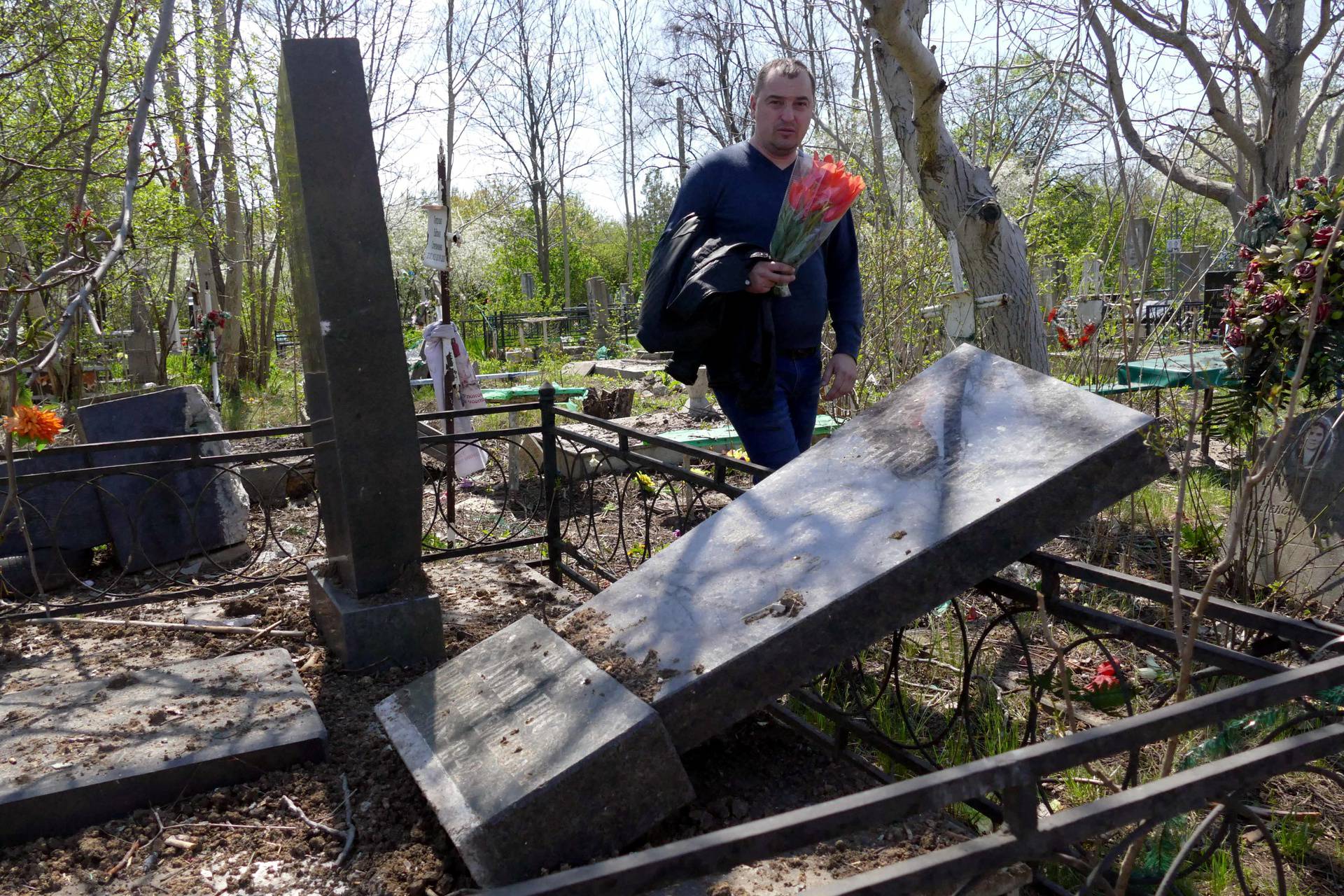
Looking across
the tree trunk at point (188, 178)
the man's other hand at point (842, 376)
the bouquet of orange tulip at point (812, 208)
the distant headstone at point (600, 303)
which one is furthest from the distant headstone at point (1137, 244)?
the distant headstone at point (600, 303)

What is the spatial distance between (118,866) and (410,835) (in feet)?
2.16

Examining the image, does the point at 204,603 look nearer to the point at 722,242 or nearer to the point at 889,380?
the point at 722,242

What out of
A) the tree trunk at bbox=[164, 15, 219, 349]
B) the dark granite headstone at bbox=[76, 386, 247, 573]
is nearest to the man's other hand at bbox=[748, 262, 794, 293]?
the tree trunk at bbox=[164, 15, 219, 349]

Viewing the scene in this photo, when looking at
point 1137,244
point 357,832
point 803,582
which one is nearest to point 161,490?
point 357,832

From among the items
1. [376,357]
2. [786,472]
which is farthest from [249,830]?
[786,472]

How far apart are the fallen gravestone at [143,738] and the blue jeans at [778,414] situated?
1.58 meters

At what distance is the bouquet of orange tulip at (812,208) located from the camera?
8.94 ft

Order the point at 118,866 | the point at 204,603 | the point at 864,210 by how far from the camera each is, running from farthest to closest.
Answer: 1. the point at 864,210
2. the point at 204,603
3. the point at 118,866

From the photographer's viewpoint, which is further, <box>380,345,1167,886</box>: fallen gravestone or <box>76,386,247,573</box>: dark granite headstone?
<box>76,386,247,573</box>: dark granite headstone

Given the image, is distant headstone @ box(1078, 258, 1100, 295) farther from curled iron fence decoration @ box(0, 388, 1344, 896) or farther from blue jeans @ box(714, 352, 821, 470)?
blue jeans @ box(714, 352, 821, 470)

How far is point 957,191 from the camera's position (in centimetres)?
452

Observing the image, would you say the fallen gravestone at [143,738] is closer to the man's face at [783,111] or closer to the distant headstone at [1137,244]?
the man's face at [783,111]

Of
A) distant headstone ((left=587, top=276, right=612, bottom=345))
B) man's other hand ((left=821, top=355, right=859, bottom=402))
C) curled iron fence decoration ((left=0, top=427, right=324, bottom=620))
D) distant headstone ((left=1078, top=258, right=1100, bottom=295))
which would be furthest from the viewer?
Result: distant headstone ((left=587, top=276, right=612, bottom=345))

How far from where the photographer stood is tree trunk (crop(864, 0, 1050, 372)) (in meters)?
4.44
